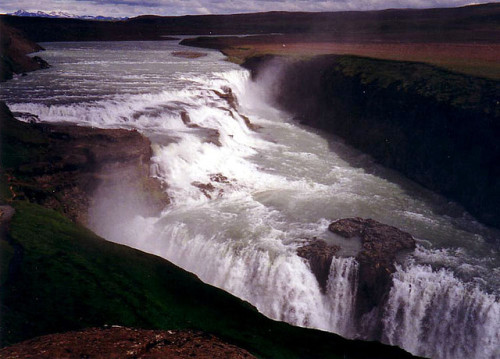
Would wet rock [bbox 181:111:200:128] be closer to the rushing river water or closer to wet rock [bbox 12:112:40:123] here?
the rushing river water

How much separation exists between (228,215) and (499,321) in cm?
971

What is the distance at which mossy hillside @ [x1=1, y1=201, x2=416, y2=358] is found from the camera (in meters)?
7.81

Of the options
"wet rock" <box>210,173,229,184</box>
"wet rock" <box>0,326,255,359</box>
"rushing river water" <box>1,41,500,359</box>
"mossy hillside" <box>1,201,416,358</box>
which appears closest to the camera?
"wet rock" <box>0,326,255,359</box>

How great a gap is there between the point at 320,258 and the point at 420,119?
13.0 meters

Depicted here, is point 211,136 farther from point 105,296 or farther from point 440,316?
point 440,316

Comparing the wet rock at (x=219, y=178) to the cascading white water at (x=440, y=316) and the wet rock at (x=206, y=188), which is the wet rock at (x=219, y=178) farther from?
the cascading white water at (x=440, y=316)

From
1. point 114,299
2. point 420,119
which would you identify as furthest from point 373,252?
point 420,119

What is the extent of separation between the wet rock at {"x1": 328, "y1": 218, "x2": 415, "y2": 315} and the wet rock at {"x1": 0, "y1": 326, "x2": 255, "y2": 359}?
22.2 feet

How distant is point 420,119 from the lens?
22.2 meters

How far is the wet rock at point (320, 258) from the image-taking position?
13109 mm

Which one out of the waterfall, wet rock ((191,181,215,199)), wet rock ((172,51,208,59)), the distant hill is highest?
the distant hill

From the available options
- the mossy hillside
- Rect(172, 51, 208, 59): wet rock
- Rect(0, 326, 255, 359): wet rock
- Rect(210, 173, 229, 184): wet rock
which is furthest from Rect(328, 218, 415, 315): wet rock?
Rect(172, 51, 208, 59): wet rock

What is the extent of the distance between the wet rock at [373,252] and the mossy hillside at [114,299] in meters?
3.80

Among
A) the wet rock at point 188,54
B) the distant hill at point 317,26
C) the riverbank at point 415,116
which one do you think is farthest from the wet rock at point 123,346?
the distant hill at point 317,26
